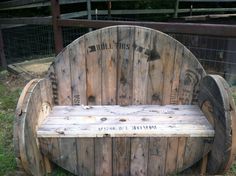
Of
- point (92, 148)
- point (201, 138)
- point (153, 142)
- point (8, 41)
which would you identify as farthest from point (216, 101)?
point (8, 41)

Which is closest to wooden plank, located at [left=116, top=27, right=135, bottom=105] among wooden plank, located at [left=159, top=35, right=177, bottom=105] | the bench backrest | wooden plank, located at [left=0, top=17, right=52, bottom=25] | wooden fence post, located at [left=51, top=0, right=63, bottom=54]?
the bench backrest

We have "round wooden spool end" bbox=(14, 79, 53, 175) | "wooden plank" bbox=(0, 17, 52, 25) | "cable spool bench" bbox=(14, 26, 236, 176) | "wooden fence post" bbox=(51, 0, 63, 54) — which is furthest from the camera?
"wooden plank" bbox=(0, 17, 52, 25)

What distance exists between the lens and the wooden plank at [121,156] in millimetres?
2219

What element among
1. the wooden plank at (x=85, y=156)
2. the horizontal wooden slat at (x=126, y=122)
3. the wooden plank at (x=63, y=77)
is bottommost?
the wooden plank at (x=85, y=156)

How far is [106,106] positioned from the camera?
8.99 feet

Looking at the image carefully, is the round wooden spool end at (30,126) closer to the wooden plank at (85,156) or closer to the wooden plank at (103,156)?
the wooden plank at (85,156)

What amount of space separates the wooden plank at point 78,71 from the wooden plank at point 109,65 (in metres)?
0.18

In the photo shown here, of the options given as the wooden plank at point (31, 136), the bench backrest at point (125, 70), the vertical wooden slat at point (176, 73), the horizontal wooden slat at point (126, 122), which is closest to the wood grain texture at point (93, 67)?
the bench backrest at point (125, 70)

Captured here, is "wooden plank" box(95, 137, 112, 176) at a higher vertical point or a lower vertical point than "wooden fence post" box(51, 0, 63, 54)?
lower

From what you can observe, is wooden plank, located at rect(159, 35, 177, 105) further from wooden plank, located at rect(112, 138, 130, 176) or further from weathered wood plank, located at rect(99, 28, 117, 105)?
wooden plank, located at rect(112, 138, 130, 176)

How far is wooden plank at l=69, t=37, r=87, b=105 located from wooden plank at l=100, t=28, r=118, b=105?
Result: 179 mm

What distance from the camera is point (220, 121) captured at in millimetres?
2105

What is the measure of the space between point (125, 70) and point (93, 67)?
30 cm

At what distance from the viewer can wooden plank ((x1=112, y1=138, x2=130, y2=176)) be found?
2219 mm
